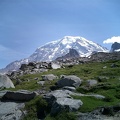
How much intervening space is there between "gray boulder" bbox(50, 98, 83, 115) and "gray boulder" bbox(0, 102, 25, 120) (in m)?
3.66

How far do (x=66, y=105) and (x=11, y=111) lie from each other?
6480 mm

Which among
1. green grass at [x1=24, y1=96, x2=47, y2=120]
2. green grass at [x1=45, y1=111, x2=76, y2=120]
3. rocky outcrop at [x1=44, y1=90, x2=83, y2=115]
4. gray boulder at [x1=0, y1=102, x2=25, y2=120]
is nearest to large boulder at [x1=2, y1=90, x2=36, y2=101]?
gray boulder at [x1=0, y1=102, x2=25, y2=120]

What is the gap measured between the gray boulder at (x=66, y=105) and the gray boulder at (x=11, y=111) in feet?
12.0

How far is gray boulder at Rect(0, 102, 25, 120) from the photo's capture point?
80.7ft

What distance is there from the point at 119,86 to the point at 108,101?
4.75 meters

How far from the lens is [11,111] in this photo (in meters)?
26.2

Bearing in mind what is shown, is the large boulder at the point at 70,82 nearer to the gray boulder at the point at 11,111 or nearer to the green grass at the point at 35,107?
the green grass at the point at 35,107

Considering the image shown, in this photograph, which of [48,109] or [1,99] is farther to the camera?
[1,99]

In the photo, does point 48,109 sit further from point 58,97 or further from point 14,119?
point 14,119

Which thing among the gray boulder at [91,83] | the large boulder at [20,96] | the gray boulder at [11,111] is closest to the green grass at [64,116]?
the gray boulder at [11,111]

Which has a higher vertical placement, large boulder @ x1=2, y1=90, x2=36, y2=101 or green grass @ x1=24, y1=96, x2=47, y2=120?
large boulder @ x1=2, y1=90, x2=36, y2=101

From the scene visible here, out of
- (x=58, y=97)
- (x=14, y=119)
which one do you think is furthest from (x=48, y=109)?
(x=14, y=119)

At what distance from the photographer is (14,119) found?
79.1ft

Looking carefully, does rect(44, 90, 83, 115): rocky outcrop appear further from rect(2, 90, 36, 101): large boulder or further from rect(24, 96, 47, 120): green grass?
rect(2, 90, 36, 101): large boulder
